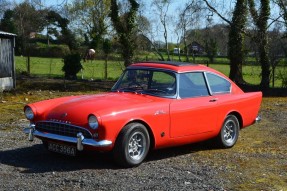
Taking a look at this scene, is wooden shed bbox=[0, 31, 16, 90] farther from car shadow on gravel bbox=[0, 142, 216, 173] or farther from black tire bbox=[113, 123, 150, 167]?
black tire bbox=[113, 123, 150, 167]

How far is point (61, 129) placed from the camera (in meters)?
6.88

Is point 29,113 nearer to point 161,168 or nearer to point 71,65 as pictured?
point 161,168

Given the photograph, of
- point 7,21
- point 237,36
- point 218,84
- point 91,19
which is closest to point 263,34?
point 237,36

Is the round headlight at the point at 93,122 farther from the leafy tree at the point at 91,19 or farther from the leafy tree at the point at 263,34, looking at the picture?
the leafy tree at the point at 91,19

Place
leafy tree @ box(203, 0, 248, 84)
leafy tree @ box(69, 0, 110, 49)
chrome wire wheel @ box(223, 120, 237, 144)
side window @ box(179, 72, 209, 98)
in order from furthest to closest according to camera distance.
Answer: leafy tree @ box(69, 0, 110, 49) → leafy tree @ box(203, 0, 248, 84) → chrome wire wheel @ box(223, 120, 237, 144) → side window @ box(179, 72, 209, 98)

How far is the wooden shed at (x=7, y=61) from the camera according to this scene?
18.3 metres

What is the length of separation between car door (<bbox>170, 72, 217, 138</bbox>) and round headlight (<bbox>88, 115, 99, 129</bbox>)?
4.56 feet

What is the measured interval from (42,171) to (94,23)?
1432 inches

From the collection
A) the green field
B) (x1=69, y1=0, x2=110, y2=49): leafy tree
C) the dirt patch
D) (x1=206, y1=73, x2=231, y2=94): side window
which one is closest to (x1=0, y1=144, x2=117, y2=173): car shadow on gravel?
the dirt patch

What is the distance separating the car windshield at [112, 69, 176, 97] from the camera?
7.77 meters

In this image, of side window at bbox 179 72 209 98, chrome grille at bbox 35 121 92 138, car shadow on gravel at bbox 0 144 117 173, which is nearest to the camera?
chrome grille at bbox 35 121 92 138

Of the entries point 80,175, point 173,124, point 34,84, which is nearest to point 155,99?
point 173,124

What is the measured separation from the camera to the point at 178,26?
24.8 meters

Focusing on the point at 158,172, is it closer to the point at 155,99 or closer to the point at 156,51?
the point at 155,99
